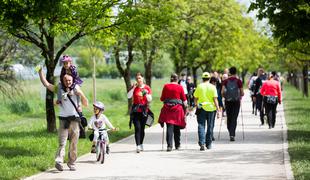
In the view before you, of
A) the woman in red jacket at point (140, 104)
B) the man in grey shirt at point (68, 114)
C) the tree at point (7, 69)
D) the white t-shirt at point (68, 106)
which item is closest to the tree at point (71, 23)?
the woman in red jacket at point (140, 104)

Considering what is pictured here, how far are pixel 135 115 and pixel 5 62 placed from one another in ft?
42.8

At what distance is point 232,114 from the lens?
1775 centimetres

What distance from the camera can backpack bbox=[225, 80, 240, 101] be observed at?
17.7 metres

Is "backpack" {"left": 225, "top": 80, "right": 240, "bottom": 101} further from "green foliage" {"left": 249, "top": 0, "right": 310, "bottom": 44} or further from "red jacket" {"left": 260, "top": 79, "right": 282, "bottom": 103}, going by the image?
"red jacket" {"left": 260, "top": 79, "right": 282, "bottom": 103}

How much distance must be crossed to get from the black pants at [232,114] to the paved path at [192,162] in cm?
34

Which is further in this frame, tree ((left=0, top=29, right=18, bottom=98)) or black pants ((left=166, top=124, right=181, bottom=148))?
tree ((left=0, top=29, right=18, bottom=98))

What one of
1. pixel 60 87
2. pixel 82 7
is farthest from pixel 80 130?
pixel 82 7

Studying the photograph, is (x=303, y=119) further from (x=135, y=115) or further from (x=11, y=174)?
(x=11, y=174)

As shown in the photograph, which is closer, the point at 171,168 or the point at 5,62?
the point at 171,168

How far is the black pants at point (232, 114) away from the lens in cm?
1753

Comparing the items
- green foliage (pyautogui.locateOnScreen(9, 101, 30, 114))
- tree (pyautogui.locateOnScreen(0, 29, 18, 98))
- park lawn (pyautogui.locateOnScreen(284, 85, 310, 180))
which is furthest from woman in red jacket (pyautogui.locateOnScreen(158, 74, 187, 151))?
green foliage (pyautogui.locateOnScreen(9, 101, 30, 114))

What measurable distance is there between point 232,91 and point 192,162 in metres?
4.92

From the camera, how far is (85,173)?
1173 cm

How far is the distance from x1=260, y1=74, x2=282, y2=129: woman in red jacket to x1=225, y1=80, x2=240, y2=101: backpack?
3440 millimetres
